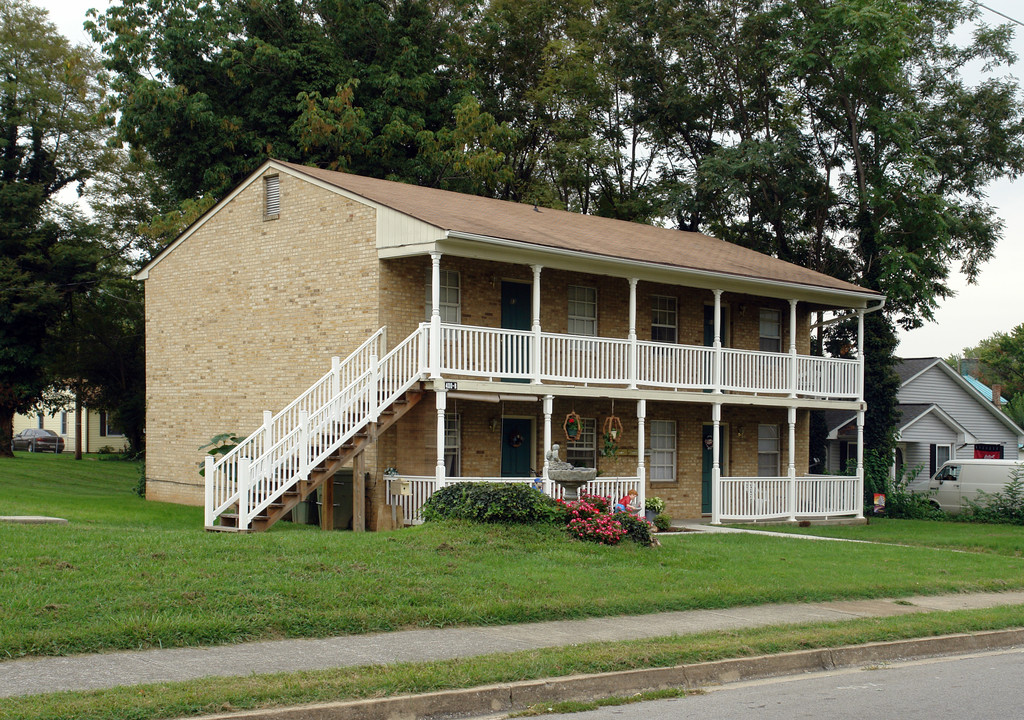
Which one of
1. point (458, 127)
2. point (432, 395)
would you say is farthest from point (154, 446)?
point (458, 127)

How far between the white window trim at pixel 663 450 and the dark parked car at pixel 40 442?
41.8 metres

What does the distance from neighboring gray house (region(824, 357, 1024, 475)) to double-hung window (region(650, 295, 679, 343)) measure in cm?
1149

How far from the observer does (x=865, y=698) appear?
8.99 meters

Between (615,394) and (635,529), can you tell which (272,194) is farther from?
(635,529)

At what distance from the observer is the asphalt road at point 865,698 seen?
8336 mm

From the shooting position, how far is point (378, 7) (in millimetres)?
34875

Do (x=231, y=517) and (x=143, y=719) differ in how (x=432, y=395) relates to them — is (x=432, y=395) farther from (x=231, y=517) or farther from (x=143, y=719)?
(x=143, y=719)

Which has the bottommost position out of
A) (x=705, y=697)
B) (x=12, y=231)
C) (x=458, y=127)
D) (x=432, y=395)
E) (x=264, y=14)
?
(x=705, y=697)

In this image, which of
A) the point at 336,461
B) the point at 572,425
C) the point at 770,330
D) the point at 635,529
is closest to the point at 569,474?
the point at 635,529

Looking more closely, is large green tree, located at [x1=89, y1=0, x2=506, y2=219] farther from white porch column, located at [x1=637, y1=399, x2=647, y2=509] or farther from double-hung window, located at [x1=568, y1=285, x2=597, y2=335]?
white porch column, located at [x1=637, y1=399, x2=647, y2=509]

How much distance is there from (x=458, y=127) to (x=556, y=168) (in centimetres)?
759

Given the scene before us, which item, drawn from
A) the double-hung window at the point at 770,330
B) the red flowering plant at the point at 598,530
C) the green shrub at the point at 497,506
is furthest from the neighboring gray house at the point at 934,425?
the green shrub at the point at 497,506

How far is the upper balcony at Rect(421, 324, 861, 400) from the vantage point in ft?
67.5

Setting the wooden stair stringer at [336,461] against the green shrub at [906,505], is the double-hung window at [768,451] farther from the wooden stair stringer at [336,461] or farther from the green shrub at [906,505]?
the wooden stair stringer at [336,461]
